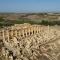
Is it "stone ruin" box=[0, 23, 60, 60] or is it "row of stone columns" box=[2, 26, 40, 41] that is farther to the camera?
"row of stone columns" box=[2, 26, 40, 41]

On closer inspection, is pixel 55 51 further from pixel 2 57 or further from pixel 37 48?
pixel 2 57

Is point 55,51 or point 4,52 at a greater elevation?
point 4,52

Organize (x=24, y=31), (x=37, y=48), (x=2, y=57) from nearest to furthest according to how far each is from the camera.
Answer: (x=2, y=57)
(x=37, y=48)
(x=24, y=31)

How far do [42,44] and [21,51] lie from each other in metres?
4.37

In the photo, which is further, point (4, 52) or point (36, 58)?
point (36, 58)

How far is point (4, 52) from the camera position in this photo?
15883mm

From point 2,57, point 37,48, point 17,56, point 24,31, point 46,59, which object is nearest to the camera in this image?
point 2,57

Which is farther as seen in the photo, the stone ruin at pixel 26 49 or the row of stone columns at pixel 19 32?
the row of stone columns at pixel 19 32

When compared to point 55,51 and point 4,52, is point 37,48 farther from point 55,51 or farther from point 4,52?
point 4,52

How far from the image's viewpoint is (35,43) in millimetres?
21953

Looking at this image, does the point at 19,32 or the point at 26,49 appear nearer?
the point at 26,49

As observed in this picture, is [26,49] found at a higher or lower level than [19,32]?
higher

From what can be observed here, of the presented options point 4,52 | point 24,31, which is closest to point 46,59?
point 4,52

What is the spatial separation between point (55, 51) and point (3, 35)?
178 inches
